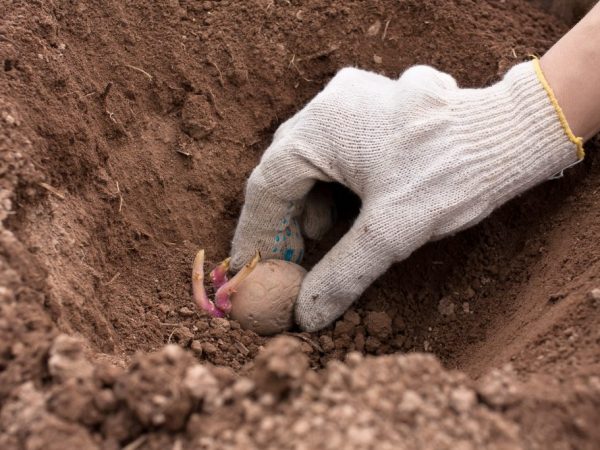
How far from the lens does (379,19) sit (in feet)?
8.42

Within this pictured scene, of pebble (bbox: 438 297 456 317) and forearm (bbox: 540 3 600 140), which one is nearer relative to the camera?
forearm (bbox: 540 3 600 140)

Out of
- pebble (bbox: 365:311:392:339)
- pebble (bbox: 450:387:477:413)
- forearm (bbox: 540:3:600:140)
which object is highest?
forearm (bbox: 540:3:600:140)

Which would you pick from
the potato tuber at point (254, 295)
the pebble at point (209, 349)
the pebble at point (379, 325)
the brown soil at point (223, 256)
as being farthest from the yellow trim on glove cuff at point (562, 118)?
the pebble at point (209, 349)

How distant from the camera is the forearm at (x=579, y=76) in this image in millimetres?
1983

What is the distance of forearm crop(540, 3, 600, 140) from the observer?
1.98 meters

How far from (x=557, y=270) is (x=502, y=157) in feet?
1.27

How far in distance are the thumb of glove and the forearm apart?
0.73 m

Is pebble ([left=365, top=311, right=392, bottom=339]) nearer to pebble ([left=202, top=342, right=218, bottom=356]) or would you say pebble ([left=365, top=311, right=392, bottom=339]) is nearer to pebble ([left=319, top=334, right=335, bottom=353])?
pebble ([left=319, top=334, right=335, bottom=353])

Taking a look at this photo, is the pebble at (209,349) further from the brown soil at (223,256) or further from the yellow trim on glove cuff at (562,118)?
the yellow trim on glove cuff at (562,118)

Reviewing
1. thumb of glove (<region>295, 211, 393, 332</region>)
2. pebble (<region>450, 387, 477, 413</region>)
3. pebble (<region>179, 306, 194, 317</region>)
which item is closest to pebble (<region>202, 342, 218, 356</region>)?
pebble (<region>179, 306, 194, 317</region>)

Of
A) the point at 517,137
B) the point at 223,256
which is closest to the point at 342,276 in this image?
the point at 223,256

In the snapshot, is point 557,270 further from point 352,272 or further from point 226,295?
point 226,295

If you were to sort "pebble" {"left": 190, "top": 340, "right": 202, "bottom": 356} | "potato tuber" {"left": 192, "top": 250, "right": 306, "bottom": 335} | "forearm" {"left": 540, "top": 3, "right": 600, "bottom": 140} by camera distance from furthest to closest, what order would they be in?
"potato tuber" {"left": 192, "top": 250, "right": 306, "bottom": 335}
"forearm" {"left": 540, "top": 3, "right": 600, "bottom": 140}
"pebble" {"left": 190, "top": 340, "right": 202, "bottom": 356}

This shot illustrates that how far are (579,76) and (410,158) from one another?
606 millimetres
